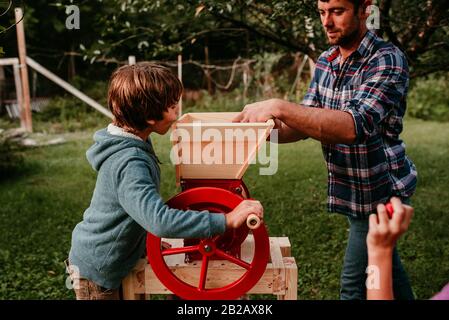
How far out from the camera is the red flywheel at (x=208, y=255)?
1.98 metres

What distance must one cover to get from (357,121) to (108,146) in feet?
2.97

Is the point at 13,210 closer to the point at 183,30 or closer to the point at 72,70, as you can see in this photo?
the point at 183,30

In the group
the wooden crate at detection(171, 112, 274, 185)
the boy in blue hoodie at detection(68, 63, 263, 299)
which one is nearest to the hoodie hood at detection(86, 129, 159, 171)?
the boy in blue hoodie at detection(68, 63, 263, 299)

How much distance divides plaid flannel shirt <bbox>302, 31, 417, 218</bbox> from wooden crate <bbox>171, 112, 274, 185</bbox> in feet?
1.37

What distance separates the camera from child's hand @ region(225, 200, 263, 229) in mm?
1842

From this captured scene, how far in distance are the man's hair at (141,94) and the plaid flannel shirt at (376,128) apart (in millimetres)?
682

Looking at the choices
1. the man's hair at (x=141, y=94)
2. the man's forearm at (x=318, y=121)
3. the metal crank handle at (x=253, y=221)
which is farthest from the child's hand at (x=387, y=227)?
the man's hair at (x=141, y=94)

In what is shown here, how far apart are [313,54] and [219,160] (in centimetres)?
277

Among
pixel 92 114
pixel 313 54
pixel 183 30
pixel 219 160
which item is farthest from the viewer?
pixel 92 114

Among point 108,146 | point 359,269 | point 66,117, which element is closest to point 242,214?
point 108,146

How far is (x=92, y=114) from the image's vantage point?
36.8ft

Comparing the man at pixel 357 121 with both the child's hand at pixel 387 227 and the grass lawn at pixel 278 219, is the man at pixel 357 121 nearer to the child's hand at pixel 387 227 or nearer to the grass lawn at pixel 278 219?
the child's hand at pixel 387 227

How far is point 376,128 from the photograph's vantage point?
209 centimetres

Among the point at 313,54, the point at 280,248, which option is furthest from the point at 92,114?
the point at 280,248
